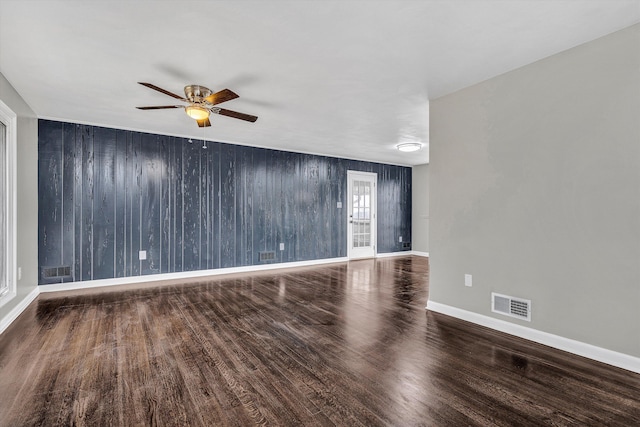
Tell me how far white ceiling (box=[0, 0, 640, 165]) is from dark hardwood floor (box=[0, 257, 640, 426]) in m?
2.49

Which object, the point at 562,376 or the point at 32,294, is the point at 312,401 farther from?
the point at 32,294

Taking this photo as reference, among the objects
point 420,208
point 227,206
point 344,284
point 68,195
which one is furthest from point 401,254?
point 68,195

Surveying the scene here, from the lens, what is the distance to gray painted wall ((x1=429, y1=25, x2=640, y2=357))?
7.60ft

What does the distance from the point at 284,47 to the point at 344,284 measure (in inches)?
143

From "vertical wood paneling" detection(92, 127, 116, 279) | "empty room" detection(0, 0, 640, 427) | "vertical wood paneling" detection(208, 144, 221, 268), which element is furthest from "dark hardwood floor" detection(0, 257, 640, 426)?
"vertical wood paneling" detection(208, 144, 221, 268)

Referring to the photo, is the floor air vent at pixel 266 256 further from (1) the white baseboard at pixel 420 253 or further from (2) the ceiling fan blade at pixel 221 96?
(1) the white baseboard at pixel 420 253

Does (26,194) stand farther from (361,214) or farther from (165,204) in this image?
(361,214)

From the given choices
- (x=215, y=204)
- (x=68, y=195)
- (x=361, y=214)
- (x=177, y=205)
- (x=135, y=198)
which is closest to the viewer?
(x=68, y=195)

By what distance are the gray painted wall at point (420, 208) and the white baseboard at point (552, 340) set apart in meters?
5.00

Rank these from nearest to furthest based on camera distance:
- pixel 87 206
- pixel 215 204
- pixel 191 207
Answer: pixel 87 206
pixel 191 207
pixel 215 204

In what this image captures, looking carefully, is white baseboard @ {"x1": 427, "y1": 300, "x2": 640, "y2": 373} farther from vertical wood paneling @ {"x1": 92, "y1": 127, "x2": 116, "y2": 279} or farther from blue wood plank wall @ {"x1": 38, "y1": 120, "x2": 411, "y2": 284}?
vertical wood paneling @ {"x1": 92, "y1": 127, "x2": 116, "y2": 279}

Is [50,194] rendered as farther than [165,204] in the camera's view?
No

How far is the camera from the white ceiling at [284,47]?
6.82ft

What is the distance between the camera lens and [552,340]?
2.67 metres
